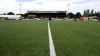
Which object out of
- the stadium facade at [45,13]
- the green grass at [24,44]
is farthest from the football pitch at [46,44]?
the stadium facade at [45,13]

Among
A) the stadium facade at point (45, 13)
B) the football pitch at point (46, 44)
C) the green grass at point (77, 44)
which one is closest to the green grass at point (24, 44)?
the football pitch at point (46, 44)

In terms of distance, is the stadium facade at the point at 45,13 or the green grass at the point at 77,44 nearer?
the green grass at the point at 77,44

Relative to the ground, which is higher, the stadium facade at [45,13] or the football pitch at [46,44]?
the stadium facade at [45,13]

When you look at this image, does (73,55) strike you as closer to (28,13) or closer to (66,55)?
(66,55)

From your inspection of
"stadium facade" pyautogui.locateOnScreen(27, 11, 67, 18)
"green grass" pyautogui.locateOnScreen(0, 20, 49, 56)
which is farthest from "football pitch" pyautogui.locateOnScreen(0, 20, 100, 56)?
"stadium facade" pyautogui.locateOnScreen(27, 11, 67, 18)

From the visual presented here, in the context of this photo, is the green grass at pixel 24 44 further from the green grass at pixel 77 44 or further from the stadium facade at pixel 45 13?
the stadium facade at pixel 45 13

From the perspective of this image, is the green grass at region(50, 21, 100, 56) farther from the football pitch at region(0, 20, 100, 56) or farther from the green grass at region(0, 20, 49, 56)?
the green grass at region(0, 20, 49, 56)

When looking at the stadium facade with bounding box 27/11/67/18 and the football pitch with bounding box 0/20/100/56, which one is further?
the stadium facade with bounding box 27/11/67/18

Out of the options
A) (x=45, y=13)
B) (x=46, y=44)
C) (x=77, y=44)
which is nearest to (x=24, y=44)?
(x=46, y=44)

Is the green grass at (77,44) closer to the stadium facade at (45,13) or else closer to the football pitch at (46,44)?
the football pitch at (46,44)

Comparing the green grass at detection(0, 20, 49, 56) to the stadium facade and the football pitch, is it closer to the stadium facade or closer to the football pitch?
the football pitch

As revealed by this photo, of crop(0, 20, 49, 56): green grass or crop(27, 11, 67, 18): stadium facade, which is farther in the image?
crop(27, 11, 67, 18): stadium facade

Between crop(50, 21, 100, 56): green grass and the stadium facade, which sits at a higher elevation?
the stadium facade

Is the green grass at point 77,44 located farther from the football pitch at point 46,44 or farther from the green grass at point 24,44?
the green grass at point 24,44
